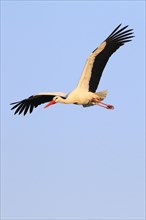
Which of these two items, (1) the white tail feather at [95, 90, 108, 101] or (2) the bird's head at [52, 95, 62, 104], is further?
(2) the bird's head at [52, 95, 62, 104]

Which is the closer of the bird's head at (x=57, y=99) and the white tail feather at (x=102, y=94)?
the white tail feather at (x=102, y=94)

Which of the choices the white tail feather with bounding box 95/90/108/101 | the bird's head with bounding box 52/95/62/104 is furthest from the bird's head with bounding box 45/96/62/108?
the white tail feather with bounding box 95/90/108/101

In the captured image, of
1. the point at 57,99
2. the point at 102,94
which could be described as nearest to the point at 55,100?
the point at 57,99

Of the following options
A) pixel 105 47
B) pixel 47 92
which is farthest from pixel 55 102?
pixel 105 47

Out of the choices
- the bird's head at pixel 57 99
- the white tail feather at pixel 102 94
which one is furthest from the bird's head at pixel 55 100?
the white tail feather at pixel 102 94

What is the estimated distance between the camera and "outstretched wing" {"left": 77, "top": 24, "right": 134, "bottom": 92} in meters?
23.8

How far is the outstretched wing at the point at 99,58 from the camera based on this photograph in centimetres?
2377

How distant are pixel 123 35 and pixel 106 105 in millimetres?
2177

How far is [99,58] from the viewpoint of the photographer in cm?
2389

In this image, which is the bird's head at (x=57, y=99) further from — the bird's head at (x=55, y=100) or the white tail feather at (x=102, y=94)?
the white tail feather at (x=102, y=94)

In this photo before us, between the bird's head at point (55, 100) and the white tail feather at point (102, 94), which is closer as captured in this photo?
the white tail feather at point (102, 94)

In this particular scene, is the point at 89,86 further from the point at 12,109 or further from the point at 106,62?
the point at 12,109

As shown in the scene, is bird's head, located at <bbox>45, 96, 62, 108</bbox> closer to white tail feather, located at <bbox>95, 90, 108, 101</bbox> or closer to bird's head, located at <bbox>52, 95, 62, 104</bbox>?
bird's head, located at <bbox>52, 95, 62, 104</bbox>

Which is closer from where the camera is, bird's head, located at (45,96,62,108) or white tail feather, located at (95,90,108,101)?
white tail feather, located at (95,90,108,101)
